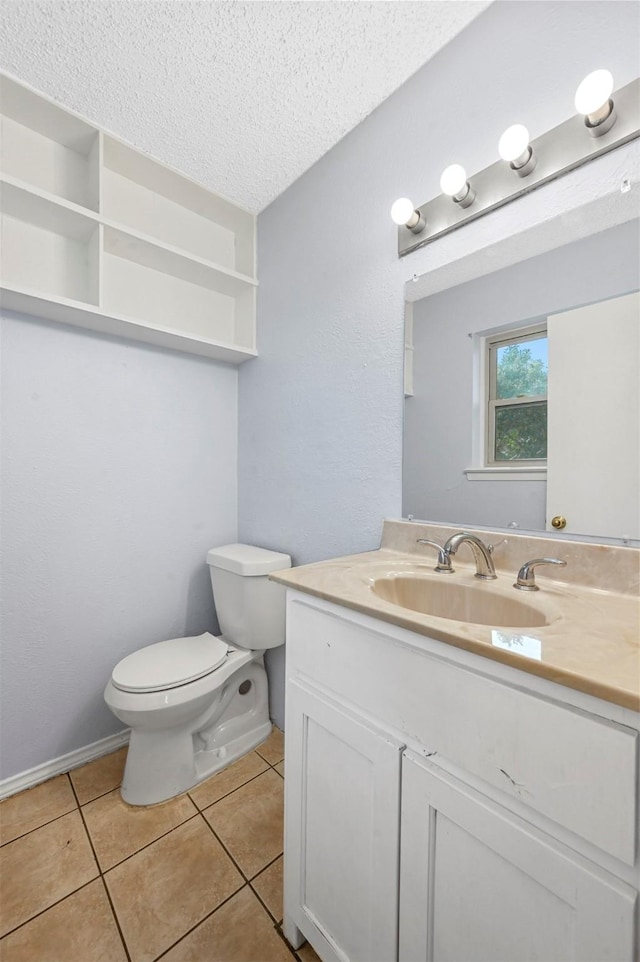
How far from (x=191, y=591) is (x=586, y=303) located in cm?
A: 173

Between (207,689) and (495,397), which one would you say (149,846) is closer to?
(207,689)

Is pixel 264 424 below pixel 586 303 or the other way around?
below

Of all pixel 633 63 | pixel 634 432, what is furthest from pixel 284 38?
pixel 634 432

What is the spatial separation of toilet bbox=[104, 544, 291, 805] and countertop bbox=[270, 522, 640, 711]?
2.05 feet

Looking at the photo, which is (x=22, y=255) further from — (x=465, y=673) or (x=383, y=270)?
(x=465, y=673)

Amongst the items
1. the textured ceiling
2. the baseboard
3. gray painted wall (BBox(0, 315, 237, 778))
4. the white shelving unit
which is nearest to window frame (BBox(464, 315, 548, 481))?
the textured ceiling

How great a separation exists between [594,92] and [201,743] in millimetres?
2135

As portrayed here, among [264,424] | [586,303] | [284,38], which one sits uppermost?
[284,38]

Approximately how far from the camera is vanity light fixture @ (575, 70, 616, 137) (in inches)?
31.6

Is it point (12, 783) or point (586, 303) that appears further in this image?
point (12, 783)

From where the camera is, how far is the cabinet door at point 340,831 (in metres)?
0.73

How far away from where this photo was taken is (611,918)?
0.48m

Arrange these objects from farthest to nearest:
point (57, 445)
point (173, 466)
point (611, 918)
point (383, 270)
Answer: point (173, 466) < point (57, 445) < point (383, 270) < point (611, 918)

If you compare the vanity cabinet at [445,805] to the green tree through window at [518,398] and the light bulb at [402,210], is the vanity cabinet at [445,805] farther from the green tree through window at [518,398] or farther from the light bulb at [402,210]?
the light bulb at [402,210]
